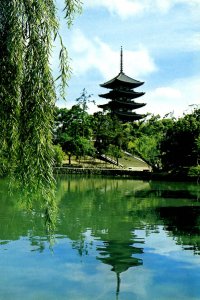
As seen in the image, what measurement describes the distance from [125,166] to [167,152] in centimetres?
1090

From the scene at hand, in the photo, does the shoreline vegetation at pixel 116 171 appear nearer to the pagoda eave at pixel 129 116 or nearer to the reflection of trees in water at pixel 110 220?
the pagoda eave at pixel 129 116

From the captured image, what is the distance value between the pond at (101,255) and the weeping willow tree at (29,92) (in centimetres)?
137

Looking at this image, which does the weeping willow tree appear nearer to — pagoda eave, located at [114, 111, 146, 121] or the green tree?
the green tree

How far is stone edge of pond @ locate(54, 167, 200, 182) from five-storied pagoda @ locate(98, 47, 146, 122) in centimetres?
1876

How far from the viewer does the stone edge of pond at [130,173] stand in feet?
113

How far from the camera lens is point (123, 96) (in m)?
60.7

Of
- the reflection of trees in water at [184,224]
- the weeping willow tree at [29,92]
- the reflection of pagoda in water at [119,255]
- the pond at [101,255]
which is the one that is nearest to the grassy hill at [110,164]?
the reflection of trees in water at [184,224]

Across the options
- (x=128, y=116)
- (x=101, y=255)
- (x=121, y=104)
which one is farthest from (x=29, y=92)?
(x=121, y=104)

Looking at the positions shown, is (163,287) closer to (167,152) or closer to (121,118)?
(167,152)

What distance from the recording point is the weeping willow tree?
4.30m

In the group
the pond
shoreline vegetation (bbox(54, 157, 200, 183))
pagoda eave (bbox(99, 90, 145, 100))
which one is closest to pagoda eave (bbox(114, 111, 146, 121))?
pagoda eave (bbox(99, 90, 145, 100))

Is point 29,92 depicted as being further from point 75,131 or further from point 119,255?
point 75,131

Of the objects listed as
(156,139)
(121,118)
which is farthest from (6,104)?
(121,118)

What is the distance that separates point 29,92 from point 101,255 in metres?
5.24
